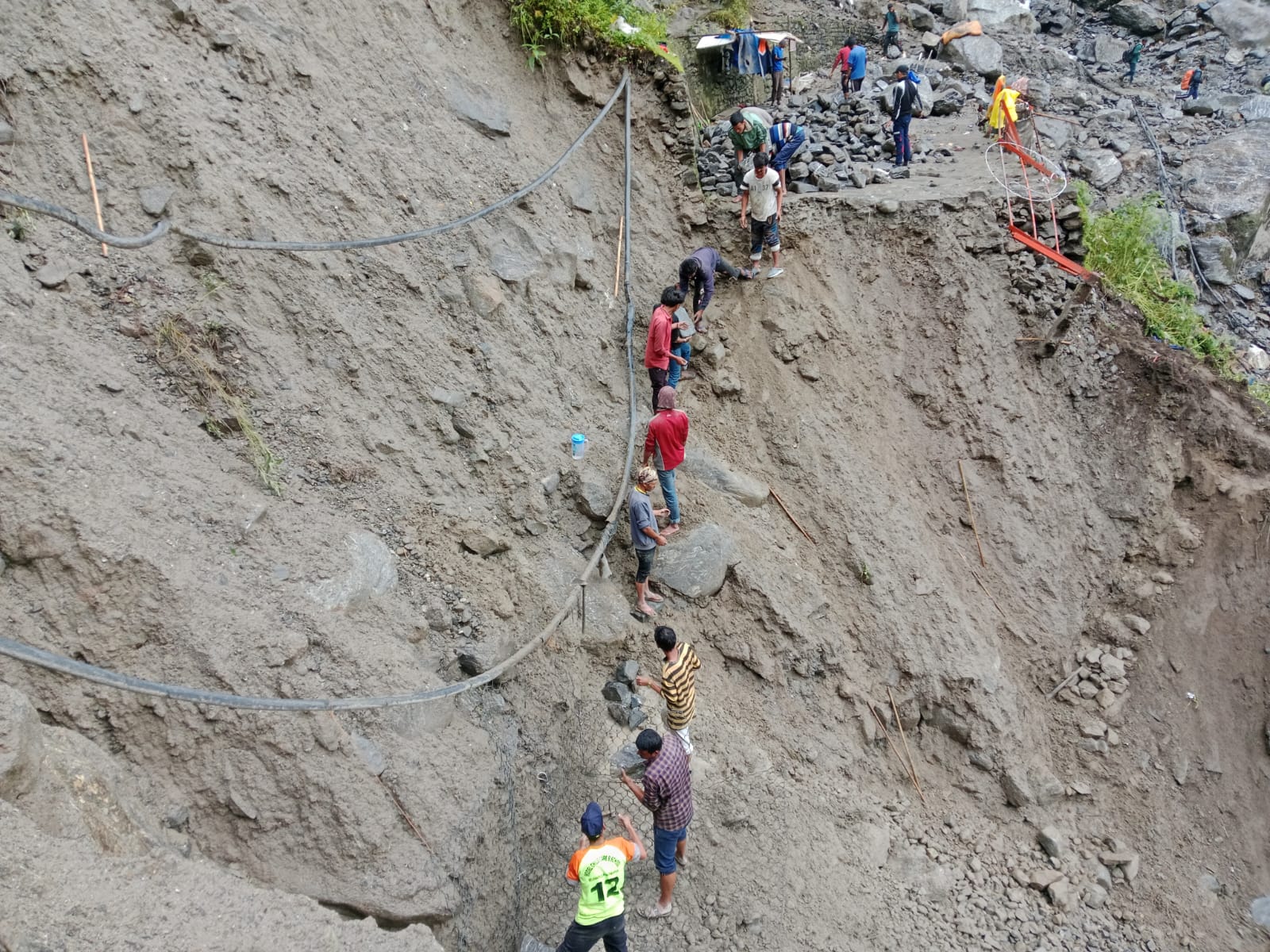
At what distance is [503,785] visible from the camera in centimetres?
545

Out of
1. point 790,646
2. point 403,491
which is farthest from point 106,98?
point 790,646

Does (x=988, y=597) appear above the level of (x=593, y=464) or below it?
below

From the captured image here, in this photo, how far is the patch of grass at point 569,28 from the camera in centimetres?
888

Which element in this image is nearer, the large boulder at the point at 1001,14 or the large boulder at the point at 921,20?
the large boulder at the point at 921,20

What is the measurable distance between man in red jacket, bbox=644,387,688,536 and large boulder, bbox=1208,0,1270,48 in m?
17.3

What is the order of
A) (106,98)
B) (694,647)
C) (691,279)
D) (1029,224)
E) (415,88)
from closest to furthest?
(106,98) → (694,647) → (415,88) → (691,279) → (1029,224)

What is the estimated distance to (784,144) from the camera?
9453mm

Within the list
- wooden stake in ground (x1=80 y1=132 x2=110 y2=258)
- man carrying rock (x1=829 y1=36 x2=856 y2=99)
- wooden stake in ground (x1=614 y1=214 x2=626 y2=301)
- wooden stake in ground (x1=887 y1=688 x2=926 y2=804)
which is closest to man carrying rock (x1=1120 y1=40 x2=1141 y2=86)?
man carrying rock (x1=829 y1=36 x2=856 y2=99)

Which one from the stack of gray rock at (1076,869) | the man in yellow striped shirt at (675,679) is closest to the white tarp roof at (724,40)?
the man in yellow striped shirt at (675,679)

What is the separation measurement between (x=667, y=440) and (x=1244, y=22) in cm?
1795

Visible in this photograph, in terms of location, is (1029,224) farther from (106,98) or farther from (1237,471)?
(106,98)

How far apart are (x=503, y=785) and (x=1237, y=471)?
27.6 feet

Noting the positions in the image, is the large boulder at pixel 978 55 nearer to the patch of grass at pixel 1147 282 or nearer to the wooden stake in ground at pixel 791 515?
the patch of grass at pixel 1147 282

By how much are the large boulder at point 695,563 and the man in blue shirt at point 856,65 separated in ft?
25.9
